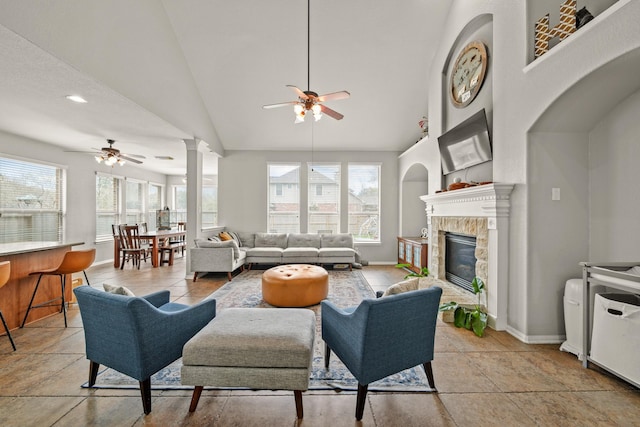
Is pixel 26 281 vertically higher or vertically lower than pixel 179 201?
lower

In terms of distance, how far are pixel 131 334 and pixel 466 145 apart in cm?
400

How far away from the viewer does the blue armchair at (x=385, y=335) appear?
5.44 ft

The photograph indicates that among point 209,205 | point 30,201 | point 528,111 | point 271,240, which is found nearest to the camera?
point 528,111

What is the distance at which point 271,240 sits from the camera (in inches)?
259

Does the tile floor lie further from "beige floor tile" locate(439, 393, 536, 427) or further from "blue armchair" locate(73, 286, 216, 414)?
"blue armchair" locate(73, 286, 216, 414)

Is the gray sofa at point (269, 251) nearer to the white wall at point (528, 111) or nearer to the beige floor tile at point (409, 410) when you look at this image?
the white wall at point (528, 111)

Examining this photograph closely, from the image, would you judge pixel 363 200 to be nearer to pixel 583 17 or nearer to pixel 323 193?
pixel 323 193

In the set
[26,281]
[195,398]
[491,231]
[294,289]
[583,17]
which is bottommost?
[195,398]

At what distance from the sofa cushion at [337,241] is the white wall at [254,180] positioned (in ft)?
1.73

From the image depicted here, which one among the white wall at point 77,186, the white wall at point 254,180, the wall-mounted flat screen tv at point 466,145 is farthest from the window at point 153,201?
the wall-mounted flat screen tv at point 466,145

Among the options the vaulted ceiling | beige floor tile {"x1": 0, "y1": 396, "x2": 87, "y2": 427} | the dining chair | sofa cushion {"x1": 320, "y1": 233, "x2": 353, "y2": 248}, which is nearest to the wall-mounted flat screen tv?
the vaulted ceiling

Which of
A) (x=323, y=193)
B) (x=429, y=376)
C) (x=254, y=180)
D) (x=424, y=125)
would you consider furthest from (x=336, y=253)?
(x=429, y=376)

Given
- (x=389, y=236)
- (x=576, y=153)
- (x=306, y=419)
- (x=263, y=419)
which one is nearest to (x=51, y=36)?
(x=263, y=419)

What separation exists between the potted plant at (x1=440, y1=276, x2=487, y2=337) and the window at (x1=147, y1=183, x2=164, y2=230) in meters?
9.15
